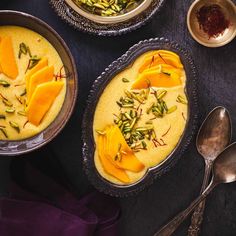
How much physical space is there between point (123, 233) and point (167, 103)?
1.78ft

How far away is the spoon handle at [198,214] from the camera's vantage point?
2262 mm

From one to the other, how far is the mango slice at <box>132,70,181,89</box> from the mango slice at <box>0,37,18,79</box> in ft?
1.40

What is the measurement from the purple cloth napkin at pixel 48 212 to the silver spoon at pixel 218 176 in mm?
207

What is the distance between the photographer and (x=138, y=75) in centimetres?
216

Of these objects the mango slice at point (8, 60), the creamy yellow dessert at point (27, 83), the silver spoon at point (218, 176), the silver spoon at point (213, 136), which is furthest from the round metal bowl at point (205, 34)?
the mango slice at point (8, 60)

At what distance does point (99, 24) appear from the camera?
7.24 feet

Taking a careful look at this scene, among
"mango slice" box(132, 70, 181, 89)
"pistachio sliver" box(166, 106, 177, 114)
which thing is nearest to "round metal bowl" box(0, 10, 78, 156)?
"mango slice" box(132, 70, 181, 89)

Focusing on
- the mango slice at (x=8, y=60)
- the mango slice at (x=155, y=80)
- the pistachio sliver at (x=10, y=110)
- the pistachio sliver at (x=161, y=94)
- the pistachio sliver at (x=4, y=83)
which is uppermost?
the mango slice at (x=8, y=60)

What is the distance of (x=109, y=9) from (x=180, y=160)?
63 cm

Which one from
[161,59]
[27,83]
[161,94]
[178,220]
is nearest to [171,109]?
[161,94]

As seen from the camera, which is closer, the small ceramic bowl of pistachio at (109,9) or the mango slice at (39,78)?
the mango slice at (39,78)

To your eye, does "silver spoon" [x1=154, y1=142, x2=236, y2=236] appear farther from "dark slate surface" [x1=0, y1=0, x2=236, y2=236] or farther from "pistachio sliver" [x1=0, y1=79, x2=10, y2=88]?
"pistachio sliver" [x1=0, y1=79, x2=10, y2=88]

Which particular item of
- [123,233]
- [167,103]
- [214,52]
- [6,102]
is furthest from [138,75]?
[123,233]

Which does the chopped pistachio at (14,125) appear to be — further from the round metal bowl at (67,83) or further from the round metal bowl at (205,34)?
the round metal bowl at (205,34)
